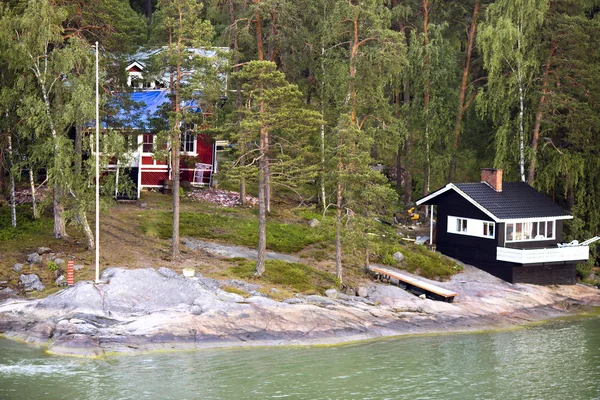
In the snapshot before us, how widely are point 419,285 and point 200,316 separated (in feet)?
40.5

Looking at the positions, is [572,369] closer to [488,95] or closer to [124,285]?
[124,285]

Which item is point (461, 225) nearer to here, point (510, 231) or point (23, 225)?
point (510, 231)

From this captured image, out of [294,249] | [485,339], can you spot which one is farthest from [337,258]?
[485,339]

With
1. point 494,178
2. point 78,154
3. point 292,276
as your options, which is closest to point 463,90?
point 494,178

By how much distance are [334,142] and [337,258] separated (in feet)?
19.4

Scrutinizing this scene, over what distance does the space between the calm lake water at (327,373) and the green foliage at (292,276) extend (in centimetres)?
538

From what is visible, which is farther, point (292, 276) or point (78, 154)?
point (78, 154)

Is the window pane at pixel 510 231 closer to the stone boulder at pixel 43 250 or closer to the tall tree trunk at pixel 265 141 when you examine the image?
the tall tree trunk at pixel 265 141

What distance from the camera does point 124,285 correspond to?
1597 inches

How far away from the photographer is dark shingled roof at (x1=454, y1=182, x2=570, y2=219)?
4981cm

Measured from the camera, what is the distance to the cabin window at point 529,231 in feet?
163

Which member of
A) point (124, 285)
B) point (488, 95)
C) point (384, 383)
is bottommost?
point (384, 383)

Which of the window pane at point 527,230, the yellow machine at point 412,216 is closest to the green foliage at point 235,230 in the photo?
the yellow machine at point 412,216

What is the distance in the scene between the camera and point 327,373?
116ft
